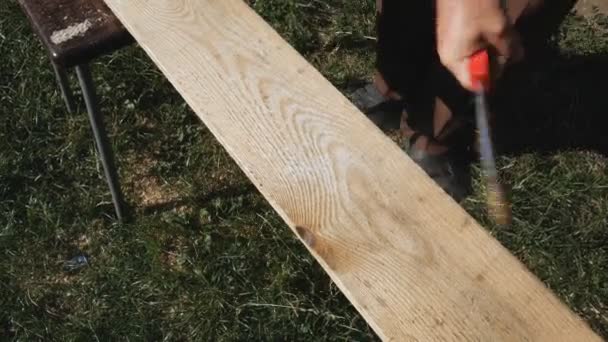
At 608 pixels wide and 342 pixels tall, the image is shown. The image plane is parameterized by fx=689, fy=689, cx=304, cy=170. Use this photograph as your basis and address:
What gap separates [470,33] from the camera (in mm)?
1277

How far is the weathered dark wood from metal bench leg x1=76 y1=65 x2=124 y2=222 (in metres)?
0.06

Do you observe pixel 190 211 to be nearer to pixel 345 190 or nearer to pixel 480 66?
pixel 345 190

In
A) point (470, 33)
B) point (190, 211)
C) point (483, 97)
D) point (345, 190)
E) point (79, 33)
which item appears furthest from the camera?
point (190, 211)

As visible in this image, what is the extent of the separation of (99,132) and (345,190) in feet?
2.88

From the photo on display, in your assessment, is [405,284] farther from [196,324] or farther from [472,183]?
[472,183]

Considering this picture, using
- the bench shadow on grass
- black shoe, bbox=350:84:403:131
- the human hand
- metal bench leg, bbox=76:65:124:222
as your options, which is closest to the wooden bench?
metal bench leg, bbox=76:65:124:222

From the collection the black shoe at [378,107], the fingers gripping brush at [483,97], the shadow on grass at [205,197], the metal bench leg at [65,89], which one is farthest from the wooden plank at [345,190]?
the black shoe at [378,107]

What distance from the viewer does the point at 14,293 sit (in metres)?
2.30

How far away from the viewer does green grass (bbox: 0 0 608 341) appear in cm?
226

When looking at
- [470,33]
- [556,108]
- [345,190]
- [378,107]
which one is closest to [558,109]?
[556,108]

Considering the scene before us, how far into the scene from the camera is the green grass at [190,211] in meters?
2.26

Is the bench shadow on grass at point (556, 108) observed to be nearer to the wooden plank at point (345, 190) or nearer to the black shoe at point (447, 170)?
the black shoe at point (447, 170)

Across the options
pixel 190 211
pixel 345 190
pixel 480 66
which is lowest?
pixel 190 211

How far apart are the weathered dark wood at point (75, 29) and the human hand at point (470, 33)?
3.18 feet
